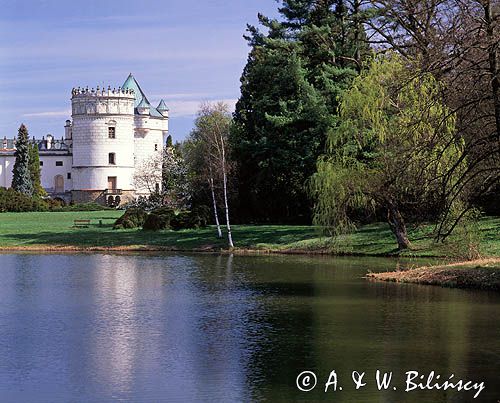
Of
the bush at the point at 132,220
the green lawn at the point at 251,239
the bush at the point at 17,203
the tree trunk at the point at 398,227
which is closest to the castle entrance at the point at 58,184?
the bush at the point at 17,203

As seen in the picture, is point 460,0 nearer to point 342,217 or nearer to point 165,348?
point 165,348

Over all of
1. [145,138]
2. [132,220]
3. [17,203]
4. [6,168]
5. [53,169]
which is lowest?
[132,220]

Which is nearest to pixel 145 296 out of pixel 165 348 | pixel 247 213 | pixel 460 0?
pixel 165 348

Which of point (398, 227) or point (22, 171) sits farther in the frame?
point (22, 171)

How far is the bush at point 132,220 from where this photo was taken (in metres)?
46.7

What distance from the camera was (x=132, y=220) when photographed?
47.2 m

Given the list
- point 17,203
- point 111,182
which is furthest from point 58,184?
point 17,203

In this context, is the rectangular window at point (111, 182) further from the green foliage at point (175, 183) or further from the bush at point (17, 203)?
the green foliage at point (175, 183)

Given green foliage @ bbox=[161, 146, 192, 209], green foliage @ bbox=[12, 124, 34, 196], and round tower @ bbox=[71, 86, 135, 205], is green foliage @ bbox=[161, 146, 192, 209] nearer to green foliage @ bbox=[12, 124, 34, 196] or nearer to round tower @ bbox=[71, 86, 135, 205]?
round tower @ bbox=[71, 86, 135, 205]

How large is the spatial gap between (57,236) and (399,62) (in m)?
19.9

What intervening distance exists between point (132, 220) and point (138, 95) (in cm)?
4770

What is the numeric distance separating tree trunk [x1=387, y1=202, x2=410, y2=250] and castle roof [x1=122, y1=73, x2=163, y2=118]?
60945 millimetres

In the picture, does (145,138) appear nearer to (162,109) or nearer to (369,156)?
(162,109)

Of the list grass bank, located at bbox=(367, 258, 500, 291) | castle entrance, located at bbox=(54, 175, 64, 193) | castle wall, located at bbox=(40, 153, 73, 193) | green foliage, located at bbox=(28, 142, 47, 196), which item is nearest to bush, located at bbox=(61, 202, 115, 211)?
green foliage, located at bbox=(28, 142, 47, 196)
